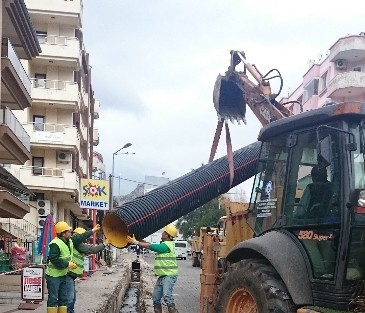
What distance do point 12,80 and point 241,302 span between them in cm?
1257

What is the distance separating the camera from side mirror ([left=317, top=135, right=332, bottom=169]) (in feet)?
16.7

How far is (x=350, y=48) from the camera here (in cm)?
3316

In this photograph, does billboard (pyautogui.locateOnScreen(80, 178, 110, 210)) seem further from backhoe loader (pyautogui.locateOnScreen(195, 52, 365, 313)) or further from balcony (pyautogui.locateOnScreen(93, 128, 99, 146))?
balcony (pyautogui.locateOnScreen(93, 128, 99, 146))

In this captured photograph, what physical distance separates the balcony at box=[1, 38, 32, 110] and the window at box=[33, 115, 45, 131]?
13.7 meters

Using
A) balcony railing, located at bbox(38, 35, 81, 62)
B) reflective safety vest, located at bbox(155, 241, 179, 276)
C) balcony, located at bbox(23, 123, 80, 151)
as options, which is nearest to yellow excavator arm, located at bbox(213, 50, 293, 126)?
reflective safety vest, located at bbox(155, 241, 179, 276)

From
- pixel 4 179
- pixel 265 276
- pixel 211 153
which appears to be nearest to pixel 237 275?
pixel 265 276

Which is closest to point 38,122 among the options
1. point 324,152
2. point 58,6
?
point 58,6

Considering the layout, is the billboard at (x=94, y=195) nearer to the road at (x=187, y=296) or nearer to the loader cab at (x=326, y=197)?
the road at (x=187, y=296)

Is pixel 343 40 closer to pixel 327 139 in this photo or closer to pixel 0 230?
pixel 0 230

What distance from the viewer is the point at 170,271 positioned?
9.52 m

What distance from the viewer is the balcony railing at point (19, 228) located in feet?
84.7

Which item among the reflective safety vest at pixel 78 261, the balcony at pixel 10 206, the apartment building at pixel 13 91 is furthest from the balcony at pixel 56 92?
the reflective safety vest at pixel 78 261

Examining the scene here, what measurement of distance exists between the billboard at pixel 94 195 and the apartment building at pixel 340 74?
1297 centimetres

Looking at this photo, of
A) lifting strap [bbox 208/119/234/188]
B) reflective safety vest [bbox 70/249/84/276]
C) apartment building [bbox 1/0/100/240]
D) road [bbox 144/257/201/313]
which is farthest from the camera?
apartment building [bbox 1/0/100/240]
